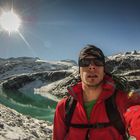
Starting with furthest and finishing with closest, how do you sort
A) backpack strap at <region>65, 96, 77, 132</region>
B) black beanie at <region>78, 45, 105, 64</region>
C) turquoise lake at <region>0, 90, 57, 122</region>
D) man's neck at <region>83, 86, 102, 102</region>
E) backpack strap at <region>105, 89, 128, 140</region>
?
turquoise lake at <region>0, 90, 57, 122</region> < black beanie at <region>78, 45, 105, 64</region> < man's neck at <region>83, 86, 102, 102</region> < backpack strap at <region>65, 96, 77, 132</region> < backpack strap at <region>105, 89, 128, 140</region>

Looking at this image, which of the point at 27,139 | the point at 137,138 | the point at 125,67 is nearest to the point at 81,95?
the point at 137,138

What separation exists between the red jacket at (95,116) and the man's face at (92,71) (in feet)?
0.58

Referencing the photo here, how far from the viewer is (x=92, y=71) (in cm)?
602

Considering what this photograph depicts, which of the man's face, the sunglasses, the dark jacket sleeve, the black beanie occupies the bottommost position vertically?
the dark jacket sleeve

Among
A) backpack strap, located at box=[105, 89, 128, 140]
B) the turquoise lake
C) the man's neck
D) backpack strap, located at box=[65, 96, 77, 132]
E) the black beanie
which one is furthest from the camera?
the turquoise lake

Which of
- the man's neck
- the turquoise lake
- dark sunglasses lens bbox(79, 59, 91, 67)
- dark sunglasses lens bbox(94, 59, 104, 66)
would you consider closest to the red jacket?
the man's neck

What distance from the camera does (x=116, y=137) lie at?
5414mm

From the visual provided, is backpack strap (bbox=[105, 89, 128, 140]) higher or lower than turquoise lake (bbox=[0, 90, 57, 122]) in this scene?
higher

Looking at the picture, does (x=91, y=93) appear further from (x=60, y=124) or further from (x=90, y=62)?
(x=60, y=124)

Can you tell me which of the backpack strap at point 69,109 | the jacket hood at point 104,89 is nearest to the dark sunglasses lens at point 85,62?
the jacket hood at point 104,89

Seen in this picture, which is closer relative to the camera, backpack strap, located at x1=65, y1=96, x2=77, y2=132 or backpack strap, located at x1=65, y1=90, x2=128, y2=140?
backpack strap, located at x1=65, y1=90, x2=128, y2=140

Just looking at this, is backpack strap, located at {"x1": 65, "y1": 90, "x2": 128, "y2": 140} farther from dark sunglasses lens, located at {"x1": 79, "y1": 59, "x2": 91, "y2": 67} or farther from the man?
dark sunglasses lens, located at {"x1": 79, "y1": 59, "x2": 91, "y2": 67}

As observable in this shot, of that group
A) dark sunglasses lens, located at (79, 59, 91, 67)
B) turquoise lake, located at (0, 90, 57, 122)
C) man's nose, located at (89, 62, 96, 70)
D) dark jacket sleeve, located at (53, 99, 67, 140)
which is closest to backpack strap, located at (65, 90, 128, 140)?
dark jacket sleeve, located at (53, 99, 67, 140)

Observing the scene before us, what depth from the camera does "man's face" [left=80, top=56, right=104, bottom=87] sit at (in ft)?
19.6
